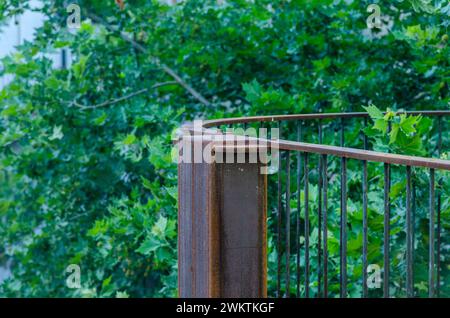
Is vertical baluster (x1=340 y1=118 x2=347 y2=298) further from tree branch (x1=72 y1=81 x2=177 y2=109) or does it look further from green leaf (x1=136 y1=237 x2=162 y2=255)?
tree branch (x1=72 y1=81 x2=177 y2=109)

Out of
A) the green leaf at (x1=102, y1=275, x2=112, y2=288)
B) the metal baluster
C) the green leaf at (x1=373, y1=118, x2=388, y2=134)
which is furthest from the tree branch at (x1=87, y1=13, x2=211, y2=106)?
the metal baluster

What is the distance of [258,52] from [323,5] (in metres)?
0.81

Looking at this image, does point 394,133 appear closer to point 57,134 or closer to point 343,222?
point 343,222

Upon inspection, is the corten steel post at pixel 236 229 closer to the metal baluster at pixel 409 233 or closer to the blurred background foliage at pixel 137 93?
Answer: the metal baluster at pixel 409 233

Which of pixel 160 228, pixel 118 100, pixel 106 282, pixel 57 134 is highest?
pixel 118 100

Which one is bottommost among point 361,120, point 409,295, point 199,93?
point 409,295

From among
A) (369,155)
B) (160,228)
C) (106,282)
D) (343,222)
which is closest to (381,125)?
(343,222)

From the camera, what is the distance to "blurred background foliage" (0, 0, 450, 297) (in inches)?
256

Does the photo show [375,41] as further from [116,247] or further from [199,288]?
[199,288]

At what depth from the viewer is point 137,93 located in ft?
24.9

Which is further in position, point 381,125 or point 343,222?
point 381,125

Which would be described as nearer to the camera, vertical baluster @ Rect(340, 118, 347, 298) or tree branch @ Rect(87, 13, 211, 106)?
vertical baluster @ Rect(340, 118, 347, 298)

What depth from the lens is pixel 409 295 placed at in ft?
8.93

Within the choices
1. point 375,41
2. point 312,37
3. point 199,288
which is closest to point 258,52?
point 312,37
